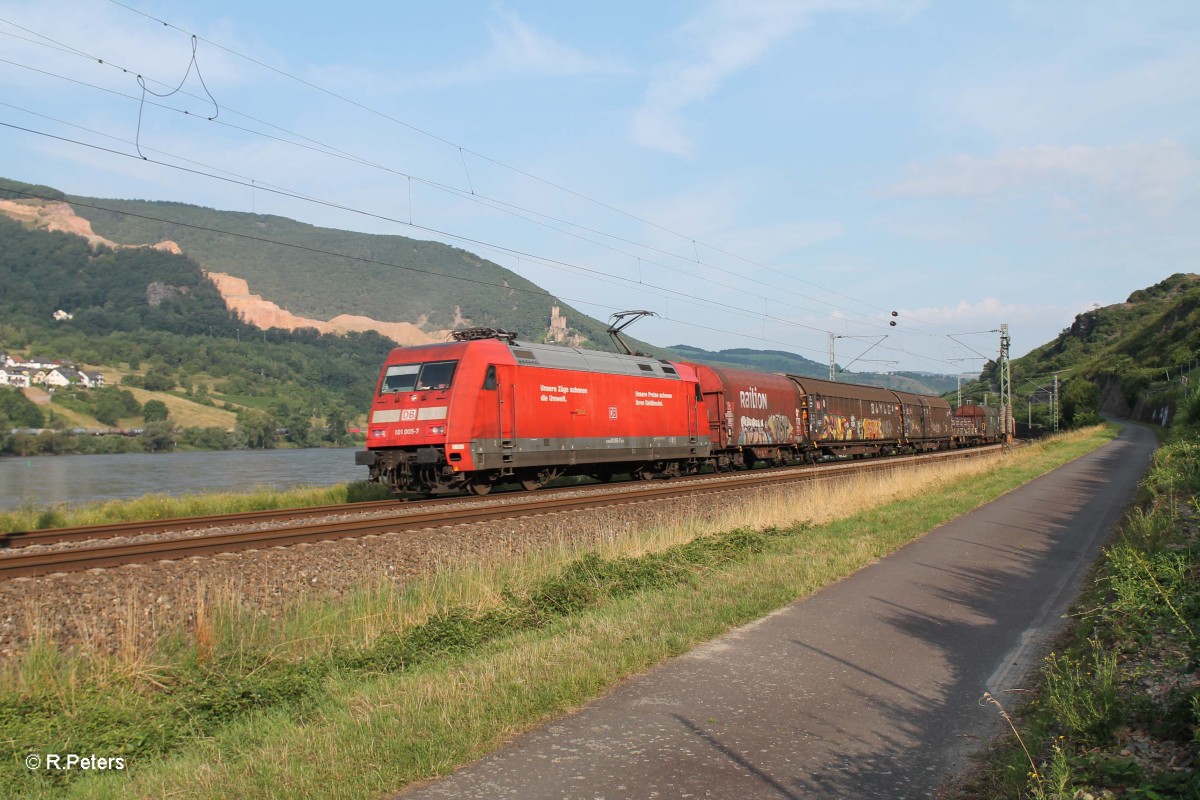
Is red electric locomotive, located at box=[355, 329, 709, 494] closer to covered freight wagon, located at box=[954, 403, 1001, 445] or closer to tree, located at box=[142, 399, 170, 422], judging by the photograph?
covered freight wagon, located at box=[954, 403, 1001, 445]

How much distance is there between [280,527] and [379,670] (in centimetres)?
760

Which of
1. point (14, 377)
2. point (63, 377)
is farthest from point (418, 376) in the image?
point (63, 377)

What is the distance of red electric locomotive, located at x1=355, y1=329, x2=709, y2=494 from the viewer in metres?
19.4

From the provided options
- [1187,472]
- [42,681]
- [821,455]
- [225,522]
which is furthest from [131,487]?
[1187,472]

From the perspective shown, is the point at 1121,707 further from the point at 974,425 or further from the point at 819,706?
the point at 974,425

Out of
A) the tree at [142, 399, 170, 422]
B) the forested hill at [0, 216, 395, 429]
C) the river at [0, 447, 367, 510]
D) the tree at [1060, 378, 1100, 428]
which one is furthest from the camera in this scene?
the forested hill at [0, 216, 395, 429]

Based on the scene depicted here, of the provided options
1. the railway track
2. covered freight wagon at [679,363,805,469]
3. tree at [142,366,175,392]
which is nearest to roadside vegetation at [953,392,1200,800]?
the railway track

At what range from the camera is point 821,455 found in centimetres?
4044

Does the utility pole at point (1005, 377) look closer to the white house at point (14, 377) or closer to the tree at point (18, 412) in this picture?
the tree at point (18, 412)

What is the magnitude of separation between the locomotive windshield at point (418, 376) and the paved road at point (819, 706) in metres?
11.5

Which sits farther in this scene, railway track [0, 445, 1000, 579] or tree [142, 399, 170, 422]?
tree [142, 399, 170, 422]

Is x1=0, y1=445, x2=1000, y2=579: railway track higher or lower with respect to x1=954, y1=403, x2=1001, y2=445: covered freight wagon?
lower

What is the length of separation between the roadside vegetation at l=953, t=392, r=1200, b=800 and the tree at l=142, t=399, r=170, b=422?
301ft

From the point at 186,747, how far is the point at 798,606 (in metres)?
6.01
